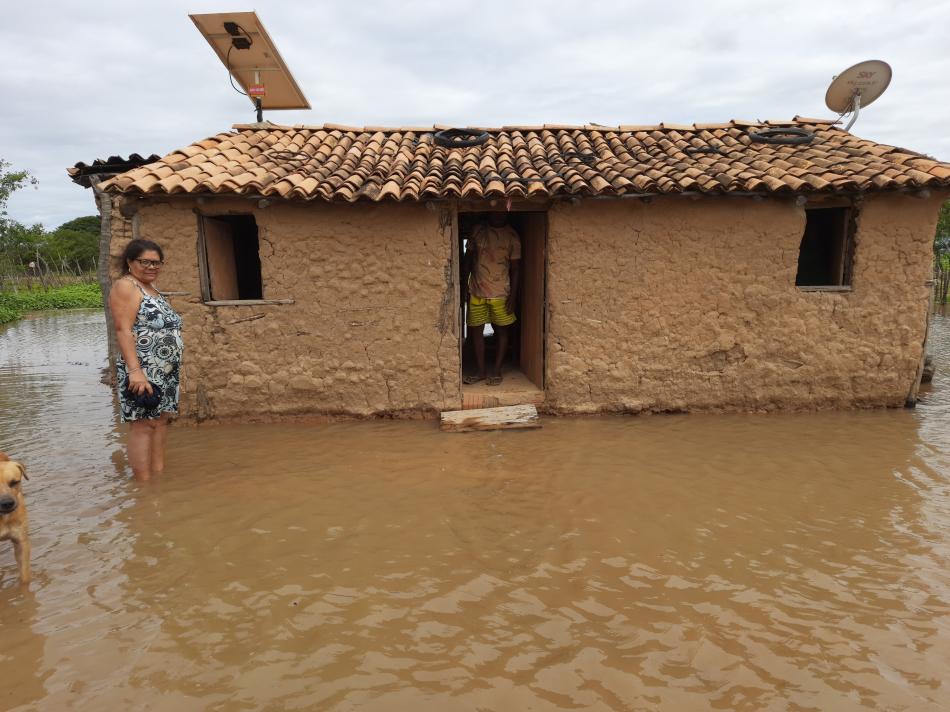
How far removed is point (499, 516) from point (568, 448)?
1330 mm

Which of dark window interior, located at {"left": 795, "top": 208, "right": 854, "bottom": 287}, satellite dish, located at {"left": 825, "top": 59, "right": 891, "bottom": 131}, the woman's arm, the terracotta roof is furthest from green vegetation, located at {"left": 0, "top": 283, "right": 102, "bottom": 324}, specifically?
satellite dish, located at {"left": 825, "top": 59, "right": 891, "bottom": 131}

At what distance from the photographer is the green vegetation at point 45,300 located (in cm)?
1870

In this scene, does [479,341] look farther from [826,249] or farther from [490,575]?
[826,249]

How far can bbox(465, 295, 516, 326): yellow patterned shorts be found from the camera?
5922 mm

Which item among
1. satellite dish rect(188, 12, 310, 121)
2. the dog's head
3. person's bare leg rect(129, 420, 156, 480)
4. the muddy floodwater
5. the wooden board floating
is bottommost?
the muddy floodwater

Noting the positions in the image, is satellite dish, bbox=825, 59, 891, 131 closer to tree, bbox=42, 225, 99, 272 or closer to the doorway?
the doorway

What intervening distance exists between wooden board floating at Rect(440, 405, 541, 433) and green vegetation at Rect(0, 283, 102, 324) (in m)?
18.4

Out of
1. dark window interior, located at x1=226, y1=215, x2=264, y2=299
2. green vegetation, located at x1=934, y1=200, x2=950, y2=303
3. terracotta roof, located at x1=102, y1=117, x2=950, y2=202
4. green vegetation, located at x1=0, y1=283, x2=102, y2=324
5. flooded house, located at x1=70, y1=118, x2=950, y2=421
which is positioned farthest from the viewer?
green vegetation, located at x1=0, y1=283, x2=102, y2=324

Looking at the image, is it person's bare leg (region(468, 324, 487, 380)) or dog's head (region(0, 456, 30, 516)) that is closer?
dog's head (region(0, 456, 30, 516))

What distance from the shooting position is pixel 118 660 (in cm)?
221

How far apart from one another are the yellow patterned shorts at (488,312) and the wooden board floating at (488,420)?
1.19 meters

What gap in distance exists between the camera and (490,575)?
280 centimetres

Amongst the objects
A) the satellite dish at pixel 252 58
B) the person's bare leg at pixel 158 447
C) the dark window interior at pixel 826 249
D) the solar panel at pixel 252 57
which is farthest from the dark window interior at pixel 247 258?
the dark window interior at pixel 826 249

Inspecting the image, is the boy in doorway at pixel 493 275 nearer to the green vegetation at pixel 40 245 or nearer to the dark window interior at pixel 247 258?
the dark window interior at pixel 247 258
